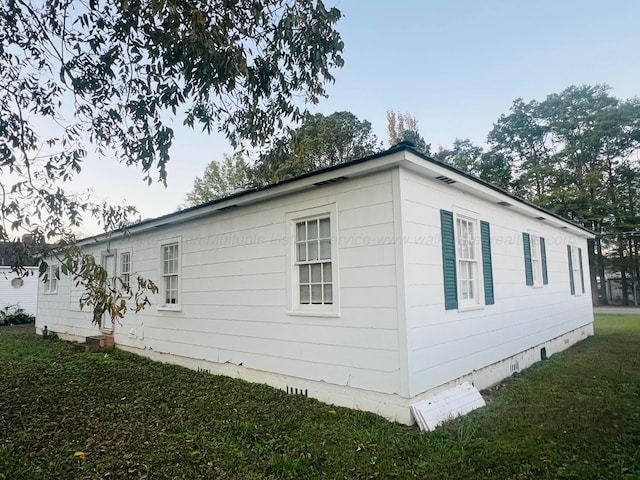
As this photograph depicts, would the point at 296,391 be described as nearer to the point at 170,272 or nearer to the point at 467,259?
the point at 467,259

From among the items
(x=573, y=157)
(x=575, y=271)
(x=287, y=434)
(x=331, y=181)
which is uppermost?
(x=573, y=157)

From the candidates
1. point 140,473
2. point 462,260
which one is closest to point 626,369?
point 462,260

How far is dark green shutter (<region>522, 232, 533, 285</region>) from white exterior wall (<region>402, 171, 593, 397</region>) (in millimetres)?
169

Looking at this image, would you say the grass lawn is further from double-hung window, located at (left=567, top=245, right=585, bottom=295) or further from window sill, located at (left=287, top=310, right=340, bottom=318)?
double-hung window, located at (left=567, top=245, right=585, bottom=295)

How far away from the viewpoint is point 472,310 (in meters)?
5.89

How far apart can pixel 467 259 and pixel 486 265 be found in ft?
1.91

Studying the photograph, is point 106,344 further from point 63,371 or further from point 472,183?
point 472,183

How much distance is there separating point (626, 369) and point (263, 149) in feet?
24.9

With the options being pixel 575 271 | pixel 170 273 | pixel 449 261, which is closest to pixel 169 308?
pixel 170 273

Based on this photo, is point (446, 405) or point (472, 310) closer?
point (446, 405)

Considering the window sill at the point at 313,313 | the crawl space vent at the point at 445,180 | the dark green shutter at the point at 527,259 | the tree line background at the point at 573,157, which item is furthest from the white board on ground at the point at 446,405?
the tree line background at the point at 573,157

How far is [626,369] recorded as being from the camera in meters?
7.09

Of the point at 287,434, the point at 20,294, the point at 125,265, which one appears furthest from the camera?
the point at 20,294

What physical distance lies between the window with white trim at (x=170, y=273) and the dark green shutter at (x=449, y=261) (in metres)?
5.50
